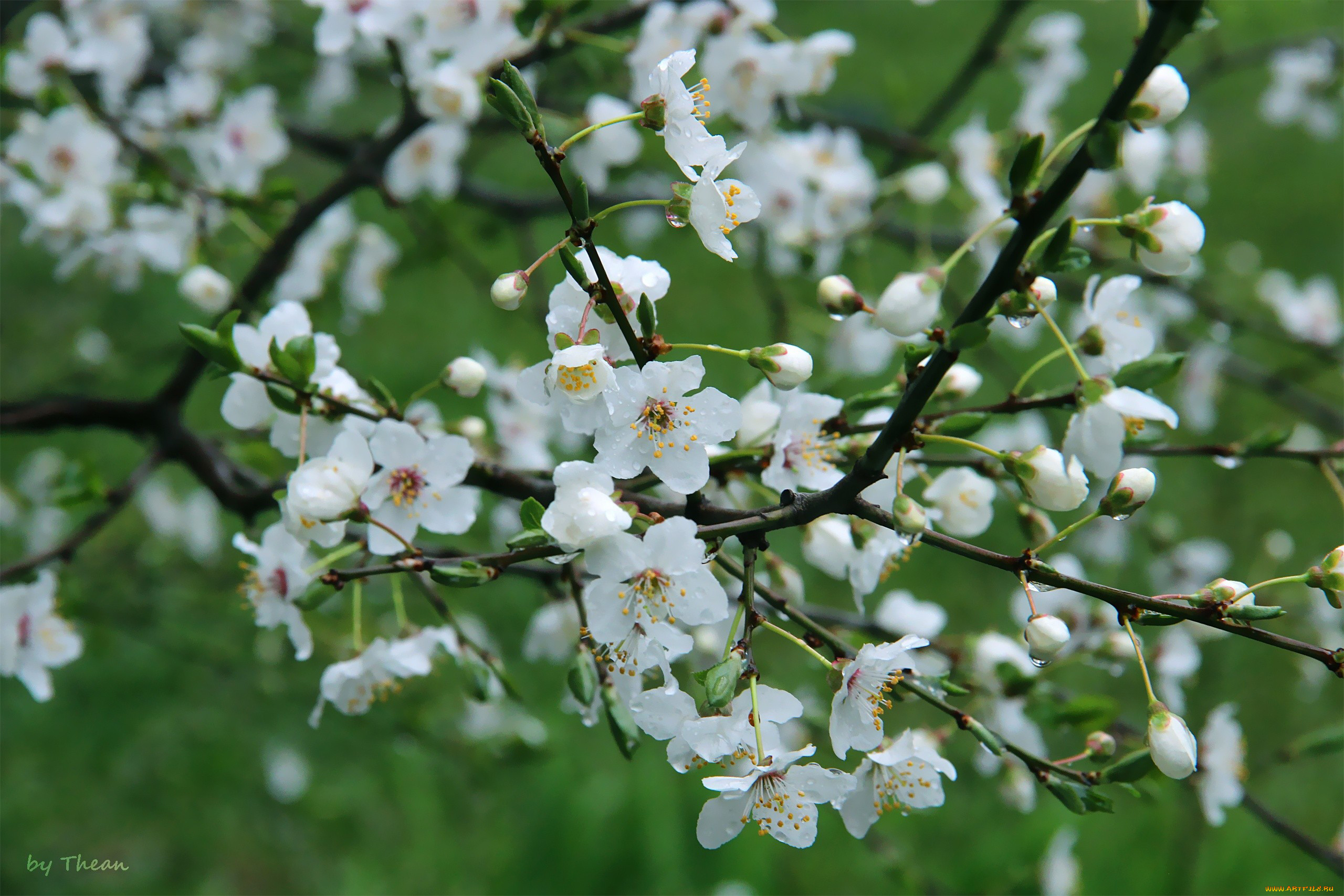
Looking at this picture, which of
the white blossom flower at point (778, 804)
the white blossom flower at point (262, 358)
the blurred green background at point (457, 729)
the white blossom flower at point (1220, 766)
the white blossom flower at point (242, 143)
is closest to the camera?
the white blossom flower at point (778, 804)

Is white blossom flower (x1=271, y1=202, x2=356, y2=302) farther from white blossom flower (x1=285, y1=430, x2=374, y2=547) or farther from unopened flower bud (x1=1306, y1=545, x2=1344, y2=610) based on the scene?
unopened flower bud (x1=1306, y1=545, x2=1344, y2=610)

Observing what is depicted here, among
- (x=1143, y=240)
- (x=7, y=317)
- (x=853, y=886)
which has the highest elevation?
(x=1143, y=240)

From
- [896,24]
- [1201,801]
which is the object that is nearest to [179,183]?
[1201,801]

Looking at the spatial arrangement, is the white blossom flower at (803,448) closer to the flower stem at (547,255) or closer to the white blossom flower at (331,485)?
the flower stem at (547,255)

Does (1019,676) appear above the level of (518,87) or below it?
below

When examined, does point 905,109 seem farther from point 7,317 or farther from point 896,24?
point 896,24

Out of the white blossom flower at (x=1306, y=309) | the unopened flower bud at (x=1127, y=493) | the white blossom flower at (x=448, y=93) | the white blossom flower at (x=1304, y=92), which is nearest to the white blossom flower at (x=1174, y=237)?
the unopened flower bud at (x=1127, y=493)

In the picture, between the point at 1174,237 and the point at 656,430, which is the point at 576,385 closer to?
the point at 656,430
